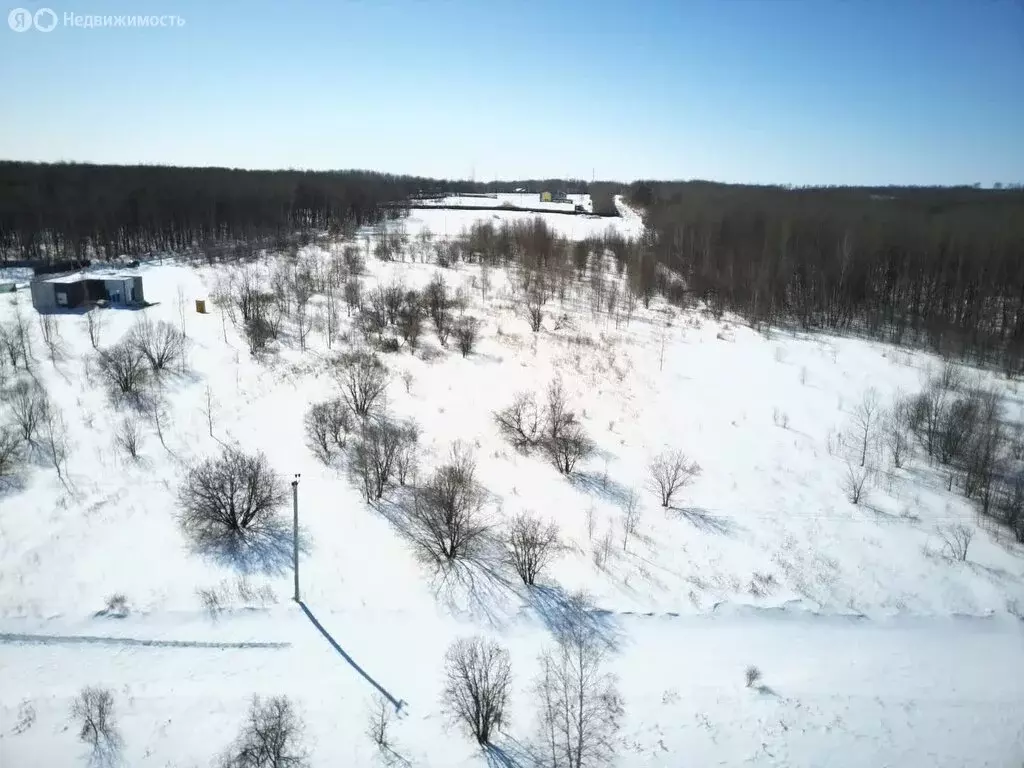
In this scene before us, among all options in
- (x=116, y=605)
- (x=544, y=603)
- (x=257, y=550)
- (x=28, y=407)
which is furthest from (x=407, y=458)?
(x=28, y=407)

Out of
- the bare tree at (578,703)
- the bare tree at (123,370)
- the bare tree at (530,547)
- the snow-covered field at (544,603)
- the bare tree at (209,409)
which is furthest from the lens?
the bare tree at (123,370)

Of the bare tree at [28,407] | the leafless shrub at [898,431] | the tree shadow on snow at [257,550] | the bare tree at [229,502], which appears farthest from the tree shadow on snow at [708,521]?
the bare tree at [28,407]

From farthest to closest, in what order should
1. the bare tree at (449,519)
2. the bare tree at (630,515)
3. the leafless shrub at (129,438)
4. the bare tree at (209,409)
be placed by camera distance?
the bare tree at (209,409) < the leafless shrub at (129,438) < the bare tree at (630,515) < the bare tree at (449,519)

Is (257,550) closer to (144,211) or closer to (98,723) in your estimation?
(98,723)

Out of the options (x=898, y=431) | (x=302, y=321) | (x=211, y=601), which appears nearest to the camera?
(x=211, y=601)

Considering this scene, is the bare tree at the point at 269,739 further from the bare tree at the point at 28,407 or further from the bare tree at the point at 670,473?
the bare tree at the point at 28,407

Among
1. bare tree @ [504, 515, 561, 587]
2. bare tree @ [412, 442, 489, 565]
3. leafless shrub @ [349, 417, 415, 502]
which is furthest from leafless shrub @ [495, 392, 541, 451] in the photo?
bare tree @ [504, 515, 561, 587]
